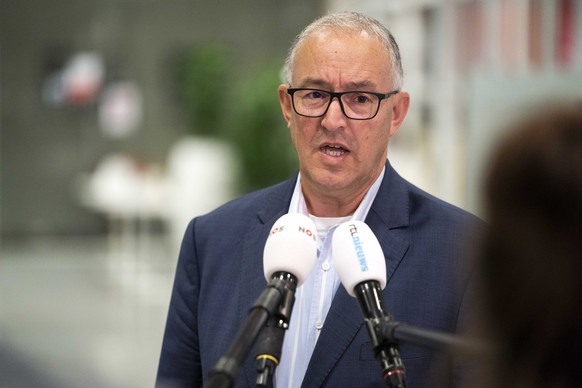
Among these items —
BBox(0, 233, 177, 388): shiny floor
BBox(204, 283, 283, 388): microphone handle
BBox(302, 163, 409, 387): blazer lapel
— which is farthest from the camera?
BBox(0, 233, 177, 388): shiny floor

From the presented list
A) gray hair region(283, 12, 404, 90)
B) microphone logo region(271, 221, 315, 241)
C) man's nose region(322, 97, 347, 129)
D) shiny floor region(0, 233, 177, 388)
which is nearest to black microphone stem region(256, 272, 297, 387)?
microphone logo region(271, 221, 315, 241)

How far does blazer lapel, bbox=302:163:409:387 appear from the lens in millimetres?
2340

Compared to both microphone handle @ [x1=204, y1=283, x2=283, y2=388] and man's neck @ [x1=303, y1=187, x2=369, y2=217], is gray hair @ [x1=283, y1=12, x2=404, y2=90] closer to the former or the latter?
man's neck @ [x1=303, y1=187, x2=369, y2=217]

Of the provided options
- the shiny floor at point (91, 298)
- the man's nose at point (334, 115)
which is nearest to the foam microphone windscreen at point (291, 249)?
the man's nose at point (334, 115)

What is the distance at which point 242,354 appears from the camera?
1581 mm

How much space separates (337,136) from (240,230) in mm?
391

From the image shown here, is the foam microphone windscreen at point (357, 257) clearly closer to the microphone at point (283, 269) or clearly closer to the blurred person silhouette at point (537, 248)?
the microphone at point (283, 269)

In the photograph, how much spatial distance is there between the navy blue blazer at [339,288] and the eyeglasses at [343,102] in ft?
0.68

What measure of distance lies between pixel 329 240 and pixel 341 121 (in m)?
0.30

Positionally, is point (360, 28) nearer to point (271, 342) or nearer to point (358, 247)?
point (358, 247)

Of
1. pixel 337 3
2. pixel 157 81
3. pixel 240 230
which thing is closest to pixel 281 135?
pixel 337 3

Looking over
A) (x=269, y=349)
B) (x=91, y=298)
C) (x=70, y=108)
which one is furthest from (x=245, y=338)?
(x=70, y=108)

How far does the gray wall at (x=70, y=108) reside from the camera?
754 inches

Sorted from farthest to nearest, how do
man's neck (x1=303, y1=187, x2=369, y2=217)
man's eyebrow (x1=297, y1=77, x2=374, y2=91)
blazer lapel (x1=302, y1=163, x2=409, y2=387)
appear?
man's neck (x1=303, y1=187, x2=369, y2=217), man's eyebrow (x1=297, y1=77, x2=374, y2=91), blazer lapel (x1=302, y1=163, x2=409, y2=387)
